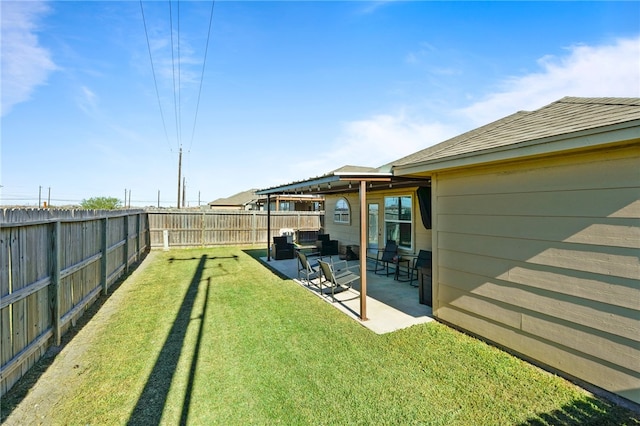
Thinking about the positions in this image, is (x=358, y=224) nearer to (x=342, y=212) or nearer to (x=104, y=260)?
(x=342, y=212)

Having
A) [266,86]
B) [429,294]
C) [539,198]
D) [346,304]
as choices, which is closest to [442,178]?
[539,198]

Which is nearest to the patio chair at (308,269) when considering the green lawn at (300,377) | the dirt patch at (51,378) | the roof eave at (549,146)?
the green lawn at (300,377)

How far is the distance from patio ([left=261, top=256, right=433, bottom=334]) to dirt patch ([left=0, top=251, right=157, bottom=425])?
147 inches

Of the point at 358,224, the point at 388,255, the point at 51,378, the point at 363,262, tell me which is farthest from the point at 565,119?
the point at 358,224

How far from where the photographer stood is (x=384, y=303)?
5598 millimetres

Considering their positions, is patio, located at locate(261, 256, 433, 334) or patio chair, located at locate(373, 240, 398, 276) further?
patio chair, located at locate(373, 240, 398, 276)

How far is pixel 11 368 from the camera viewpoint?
2861 mm

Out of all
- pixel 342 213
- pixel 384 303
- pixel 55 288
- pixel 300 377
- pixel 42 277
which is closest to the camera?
pixel 300 377

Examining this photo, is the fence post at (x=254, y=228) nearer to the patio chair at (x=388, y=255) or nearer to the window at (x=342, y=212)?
the window at (x=342, y=212)

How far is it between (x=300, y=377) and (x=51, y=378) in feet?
8.97

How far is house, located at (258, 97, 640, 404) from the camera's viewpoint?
8.88 ft

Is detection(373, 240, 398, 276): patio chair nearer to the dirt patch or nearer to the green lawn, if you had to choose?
the green lawn

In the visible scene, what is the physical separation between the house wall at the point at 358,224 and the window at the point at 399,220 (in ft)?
0.49

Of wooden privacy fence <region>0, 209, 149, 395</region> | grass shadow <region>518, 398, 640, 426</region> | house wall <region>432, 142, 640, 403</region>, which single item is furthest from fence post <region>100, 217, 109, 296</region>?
grass shadow <region>518, 398, 640, 426</region>
